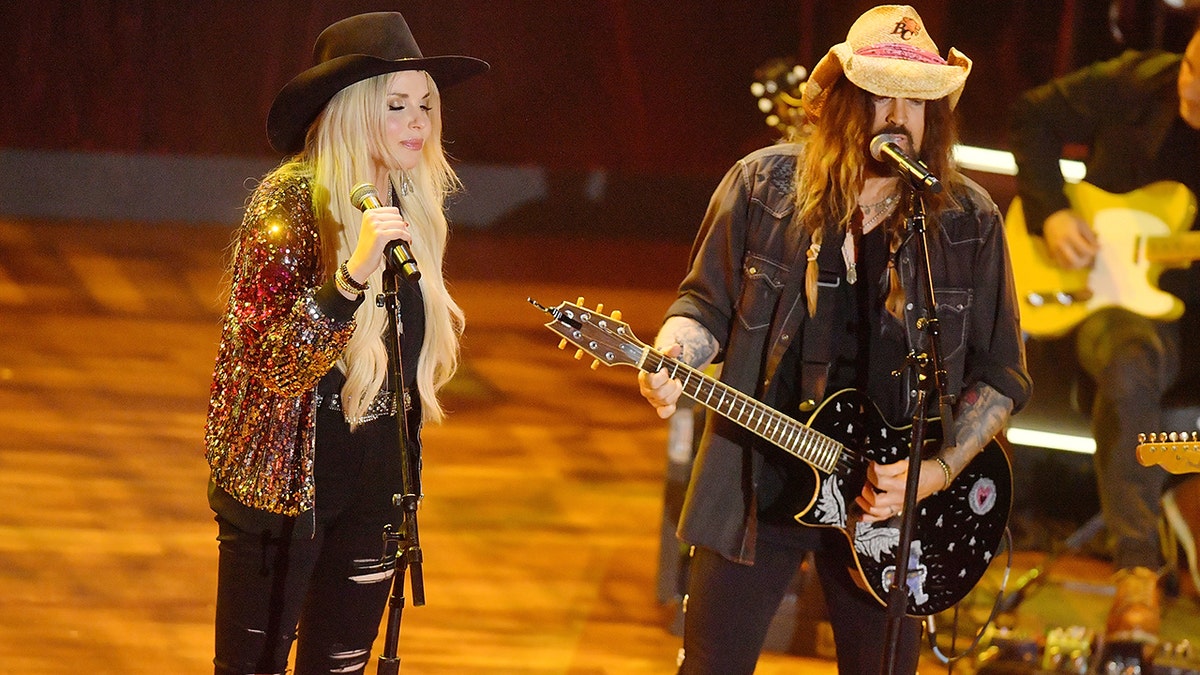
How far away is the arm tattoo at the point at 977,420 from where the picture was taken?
9.46 ft

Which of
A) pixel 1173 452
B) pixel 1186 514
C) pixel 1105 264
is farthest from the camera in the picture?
pixel 1186 514

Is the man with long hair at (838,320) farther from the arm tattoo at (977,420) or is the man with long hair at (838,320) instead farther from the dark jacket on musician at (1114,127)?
the dark jacket on musician at (1114,127)

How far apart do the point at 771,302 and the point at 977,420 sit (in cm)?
53

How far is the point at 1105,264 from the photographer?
4945 millimetres

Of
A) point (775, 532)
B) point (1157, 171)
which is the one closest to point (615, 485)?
point (1157, 171)

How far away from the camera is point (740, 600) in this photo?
9.23 feet

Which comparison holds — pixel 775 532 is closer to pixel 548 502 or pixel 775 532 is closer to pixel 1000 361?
pixel 1000 361

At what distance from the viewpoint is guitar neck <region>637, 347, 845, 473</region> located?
2734mm

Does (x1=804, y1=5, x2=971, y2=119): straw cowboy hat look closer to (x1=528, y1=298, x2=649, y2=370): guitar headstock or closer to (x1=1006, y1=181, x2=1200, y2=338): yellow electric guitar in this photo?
(x1=528, y1=298, x2=649, y2=370): guitar headstock

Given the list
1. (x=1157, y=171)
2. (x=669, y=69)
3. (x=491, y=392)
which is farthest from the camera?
(x=669, y=69)

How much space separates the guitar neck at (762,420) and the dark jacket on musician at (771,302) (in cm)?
10

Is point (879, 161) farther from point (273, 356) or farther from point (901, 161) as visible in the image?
point (273, 356)

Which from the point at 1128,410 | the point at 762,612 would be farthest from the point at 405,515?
the point at 1128,410

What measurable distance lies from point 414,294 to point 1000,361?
130 cm
